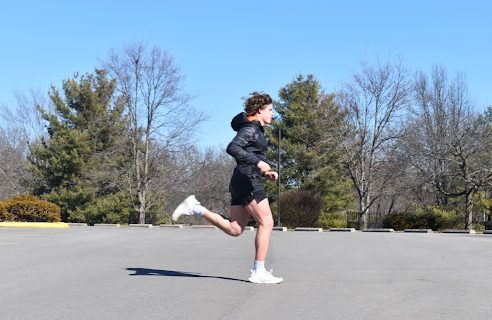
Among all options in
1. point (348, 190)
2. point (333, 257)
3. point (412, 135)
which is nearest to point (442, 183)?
point (412, 135)

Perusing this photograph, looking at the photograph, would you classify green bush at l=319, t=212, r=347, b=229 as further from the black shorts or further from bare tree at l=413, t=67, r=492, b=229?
the black shorts

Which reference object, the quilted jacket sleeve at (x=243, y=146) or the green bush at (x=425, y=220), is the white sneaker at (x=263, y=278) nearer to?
the quilted jacket sleeve at (x=243, y=146)

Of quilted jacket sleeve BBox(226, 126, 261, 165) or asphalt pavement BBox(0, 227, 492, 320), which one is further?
quilted jacket sleeve BBox(226, 126, 261, 165)

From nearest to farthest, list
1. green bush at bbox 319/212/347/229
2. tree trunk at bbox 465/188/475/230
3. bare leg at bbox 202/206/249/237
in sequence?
bare leg at bbox 202/206/249/237
tree trunk at bbox 465/188/475/230
green bush at bbox 319/212/347/229

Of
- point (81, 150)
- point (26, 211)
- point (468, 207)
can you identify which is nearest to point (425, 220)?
point (468, 207)

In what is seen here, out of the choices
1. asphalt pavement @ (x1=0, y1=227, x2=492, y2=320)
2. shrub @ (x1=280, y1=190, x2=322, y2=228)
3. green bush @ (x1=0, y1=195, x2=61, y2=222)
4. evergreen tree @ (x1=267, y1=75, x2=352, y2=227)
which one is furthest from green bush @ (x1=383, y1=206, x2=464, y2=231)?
asphalt pavement @ (x1=0, y1=227, x2=492, y2=320)

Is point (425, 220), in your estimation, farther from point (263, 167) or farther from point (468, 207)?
point (263, 167)

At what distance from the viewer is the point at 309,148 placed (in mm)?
39312

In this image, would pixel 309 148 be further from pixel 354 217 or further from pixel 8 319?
pixel 8 319

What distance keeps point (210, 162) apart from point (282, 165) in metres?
20.5

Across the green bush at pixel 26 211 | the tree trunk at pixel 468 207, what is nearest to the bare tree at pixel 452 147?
the tree trunk at pixel 468 207

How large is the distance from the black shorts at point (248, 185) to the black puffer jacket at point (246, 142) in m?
0.07

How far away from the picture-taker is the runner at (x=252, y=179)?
5.24m

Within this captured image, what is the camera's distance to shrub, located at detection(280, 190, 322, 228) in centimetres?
2983
